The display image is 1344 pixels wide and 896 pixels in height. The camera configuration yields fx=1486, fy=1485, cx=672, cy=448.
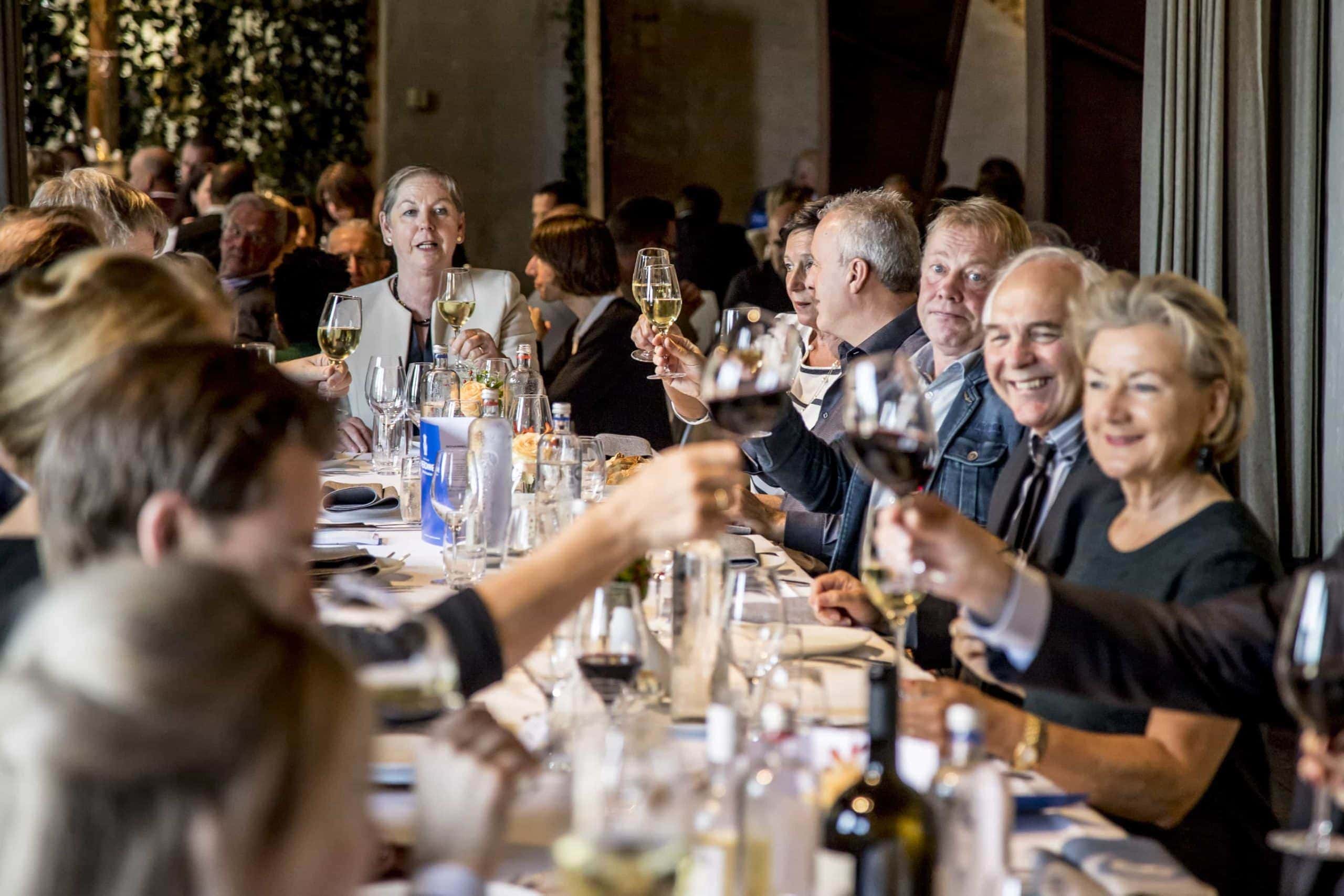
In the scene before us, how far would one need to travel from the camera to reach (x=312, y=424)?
1189 mm

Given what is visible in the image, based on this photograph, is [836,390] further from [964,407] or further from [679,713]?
[679,713]

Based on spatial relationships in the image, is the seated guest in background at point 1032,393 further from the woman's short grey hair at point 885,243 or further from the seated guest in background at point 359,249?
the seated guest in background at point 359,249

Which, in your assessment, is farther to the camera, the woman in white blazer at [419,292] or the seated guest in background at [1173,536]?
the woman in white blazer at [419,292]

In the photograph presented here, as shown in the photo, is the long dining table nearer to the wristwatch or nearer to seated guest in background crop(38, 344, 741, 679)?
the wristwatch

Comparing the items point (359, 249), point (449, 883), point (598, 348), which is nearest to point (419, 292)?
point (598, 348)

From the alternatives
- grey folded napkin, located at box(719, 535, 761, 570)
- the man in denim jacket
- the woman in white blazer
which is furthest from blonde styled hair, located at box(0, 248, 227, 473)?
the woman in white blazer

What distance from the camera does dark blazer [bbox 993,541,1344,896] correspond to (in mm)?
1567

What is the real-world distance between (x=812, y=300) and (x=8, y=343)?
299 centimetres

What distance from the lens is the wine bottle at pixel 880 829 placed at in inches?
46.6

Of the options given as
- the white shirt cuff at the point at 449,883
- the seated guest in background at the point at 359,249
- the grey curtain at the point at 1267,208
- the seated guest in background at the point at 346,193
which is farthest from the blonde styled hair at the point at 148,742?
the seated guest in background at the point at 346,193

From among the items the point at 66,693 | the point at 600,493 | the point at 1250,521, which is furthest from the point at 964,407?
the point at 66,693

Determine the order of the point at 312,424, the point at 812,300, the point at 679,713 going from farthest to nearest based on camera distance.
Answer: the point at 812,300 < the point at 679,713 < the point at 312,424

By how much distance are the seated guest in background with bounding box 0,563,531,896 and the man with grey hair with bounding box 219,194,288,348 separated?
208 inches

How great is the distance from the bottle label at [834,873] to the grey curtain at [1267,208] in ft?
11.0
